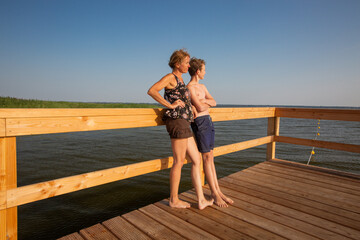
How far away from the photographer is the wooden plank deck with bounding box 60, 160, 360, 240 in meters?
2.07

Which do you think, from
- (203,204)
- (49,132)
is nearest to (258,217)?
(203,204)

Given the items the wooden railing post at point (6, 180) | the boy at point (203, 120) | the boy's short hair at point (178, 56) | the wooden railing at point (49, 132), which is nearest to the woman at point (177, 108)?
the boy's short hair at point (178, 56)

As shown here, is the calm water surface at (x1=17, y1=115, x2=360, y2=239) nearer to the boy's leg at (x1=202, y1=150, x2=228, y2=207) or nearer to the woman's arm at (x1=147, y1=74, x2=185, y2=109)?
the boy's leg at (x1=202, y1=150, x2=228, y2=207)

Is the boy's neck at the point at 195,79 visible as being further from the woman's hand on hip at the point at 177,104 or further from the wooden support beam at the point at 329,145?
the wooden support beam at the point at 329,145

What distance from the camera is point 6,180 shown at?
5.49 feet

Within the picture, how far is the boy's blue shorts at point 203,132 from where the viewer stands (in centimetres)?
265

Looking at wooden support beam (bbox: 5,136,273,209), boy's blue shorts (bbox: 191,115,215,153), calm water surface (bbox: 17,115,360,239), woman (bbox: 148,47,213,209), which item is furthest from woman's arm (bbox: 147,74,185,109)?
calm water surface (bbox: 17,115,360,239)

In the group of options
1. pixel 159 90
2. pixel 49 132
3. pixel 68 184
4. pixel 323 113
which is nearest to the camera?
pixel 49 132

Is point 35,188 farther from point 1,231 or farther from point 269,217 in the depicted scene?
point 269,217

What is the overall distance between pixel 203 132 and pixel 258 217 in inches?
42.3

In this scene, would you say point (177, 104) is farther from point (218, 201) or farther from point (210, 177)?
point (218, 201)

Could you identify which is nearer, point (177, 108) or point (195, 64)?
point (177, 108)

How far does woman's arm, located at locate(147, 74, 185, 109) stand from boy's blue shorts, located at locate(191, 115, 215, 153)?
385 mm

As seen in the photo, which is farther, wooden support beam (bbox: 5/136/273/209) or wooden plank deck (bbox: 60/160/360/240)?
wooden plank deck (bbox: 60/160/360/240)
